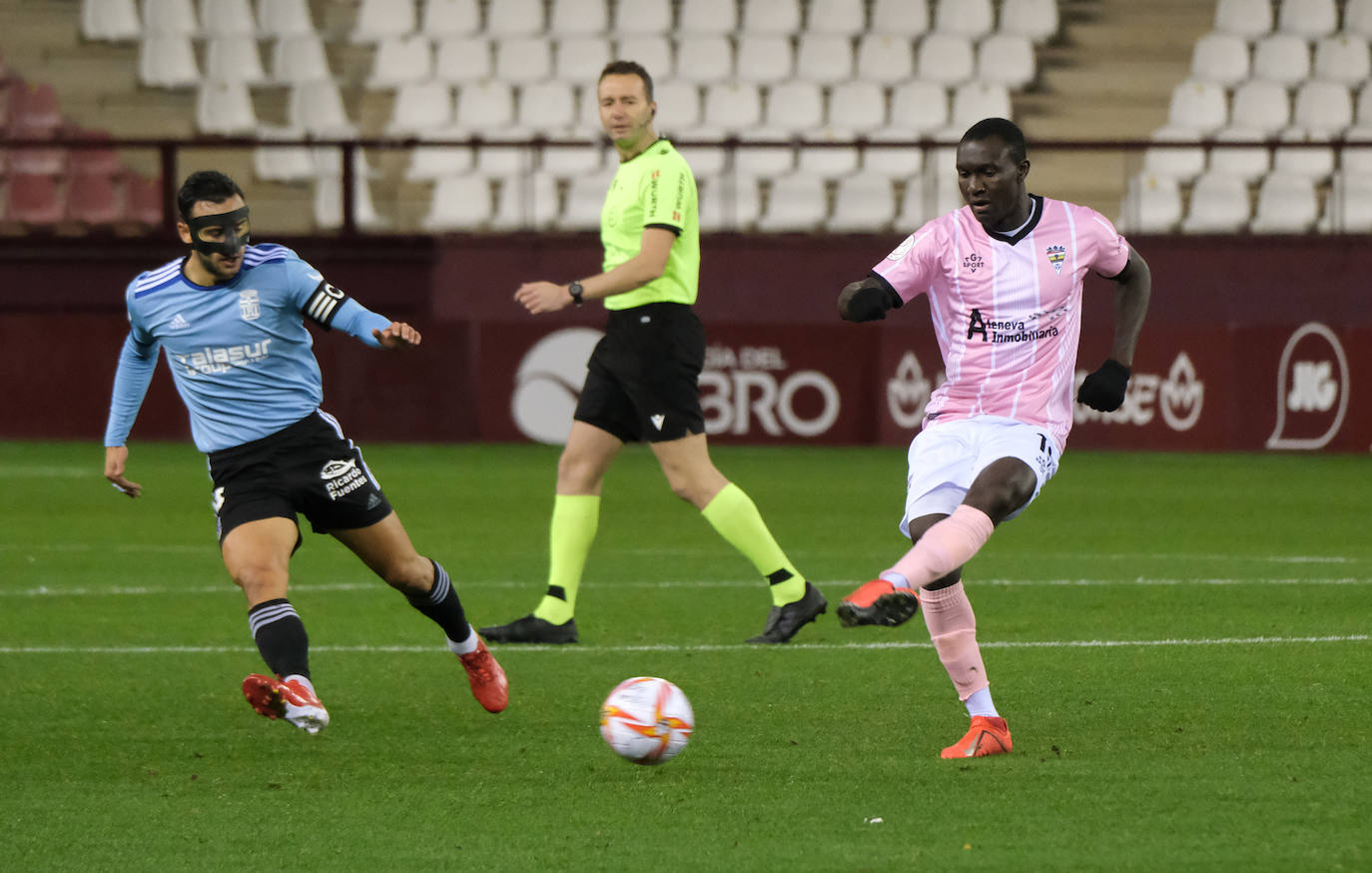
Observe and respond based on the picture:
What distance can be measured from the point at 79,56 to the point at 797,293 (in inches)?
365

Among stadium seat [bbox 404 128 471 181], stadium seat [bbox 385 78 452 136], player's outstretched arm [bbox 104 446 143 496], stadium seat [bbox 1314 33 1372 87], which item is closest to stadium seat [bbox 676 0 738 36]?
stadium seat [bbox 385 78 452 136]

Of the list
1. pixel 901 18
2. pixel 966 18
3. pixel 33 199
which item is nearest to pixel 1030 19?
pixel 966 18

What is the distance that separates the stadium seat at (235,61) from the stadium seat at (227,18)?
0.54 ft

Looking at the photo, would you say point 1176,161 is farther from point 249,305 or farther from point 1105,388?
point 249,305

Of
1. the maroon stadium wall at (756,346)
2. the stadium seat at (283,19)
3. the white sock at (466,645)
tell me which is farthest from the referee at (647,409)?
the stadium seat at (283,19)

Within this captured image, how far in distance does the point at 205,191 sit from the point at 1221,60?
17235mm

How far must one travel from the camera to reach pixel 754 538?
757cm

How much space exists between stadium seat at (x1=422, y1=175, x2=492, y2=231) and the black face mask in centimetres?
1349

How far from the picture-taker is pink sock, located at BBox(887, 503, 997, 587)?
15.7 feet

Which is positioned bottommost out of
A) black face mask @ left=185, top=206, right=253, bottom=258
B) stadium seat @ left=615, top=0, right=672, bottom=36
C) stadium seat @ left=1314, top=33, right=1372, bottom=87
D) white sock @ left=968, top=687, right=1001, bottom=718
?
white sock @ left=968, top=687, right=1001, bottom=718

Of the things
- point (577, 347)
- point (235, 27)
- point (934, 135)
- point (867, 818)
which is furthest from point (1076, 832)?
point (235, 27)

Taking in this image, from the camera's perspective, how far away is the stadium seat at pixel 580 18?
21484mm

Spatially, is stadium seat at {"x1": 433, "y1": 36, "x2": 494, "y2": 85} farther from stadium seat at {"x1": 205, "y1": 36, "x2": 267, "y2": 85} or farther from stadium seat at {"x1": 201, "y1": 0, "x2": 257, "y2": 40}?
stadium seat at {"x1": 201, "y1": 0, "x2": 257, "y2": 40}

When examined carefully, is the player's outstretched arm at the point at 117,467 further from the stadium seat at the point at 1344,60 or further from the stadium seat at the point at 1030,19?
the stadium seat at the point at 1344,60
